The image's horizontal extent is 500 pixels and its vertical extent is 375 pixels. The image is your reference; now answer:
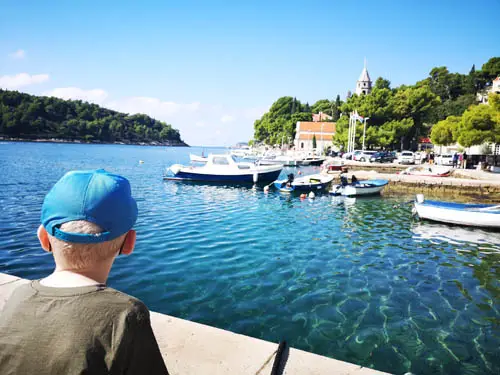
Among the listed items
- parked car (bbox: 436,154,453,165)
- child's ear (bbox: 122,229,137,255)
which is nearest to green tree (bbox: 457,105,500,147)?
parked car (bbox: 436,154,453,165)

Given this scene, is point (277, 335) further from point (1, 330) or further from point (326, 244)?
point (326, 244)

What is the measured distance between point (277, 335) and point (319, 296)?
1987 mm

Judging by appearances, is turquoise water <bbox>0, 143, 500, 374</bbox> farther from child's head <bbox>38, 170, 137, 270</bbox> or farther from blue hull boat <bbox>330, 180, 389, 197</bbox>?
blue hull boat <bbox>330, 180, 389, 197</bbox>

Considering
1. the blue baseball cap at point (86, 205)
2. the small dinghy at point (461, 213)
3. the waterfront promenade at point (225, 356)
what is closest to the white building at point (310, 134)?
the small dinghy at point (461, 213)

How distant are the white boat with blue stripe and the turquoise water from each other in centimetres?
1410

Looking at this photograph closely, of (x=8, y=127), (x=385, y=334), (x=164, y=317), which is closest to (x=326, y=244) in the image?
(x=385, y=334)

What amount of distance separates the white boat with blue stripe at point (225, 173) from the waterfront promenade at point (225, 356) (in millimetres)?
26995

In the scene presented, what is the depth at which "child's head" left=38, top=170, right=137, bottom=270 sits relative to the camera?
4.78 ft

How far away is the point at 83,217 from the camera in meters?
1.46

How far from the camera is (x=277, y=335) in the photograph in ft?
19.7

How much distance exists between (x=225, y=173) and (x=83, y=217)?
29.8 metres

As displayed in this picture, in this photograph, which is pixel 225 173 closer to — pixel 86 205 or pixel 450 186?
pixel 450 186

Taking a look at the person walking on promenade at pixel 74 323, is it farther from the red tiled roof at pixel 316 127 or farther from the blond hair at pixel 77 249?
the red tiled roof at pixel 316 127

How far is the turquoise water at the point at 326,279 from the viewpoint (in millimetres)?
5953
